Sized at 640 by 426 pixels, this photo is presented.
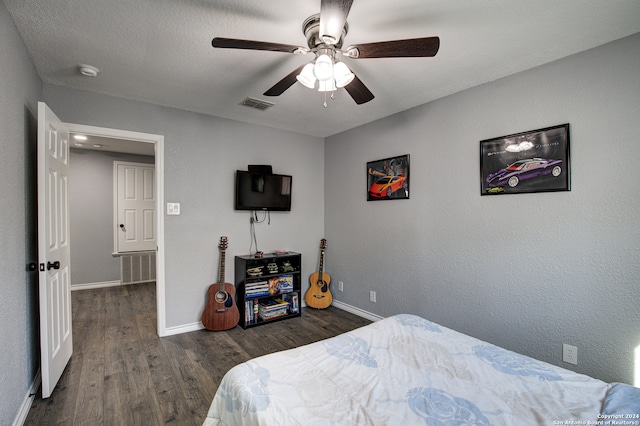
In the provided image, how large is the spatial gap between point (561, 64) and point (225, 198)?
3264 mm

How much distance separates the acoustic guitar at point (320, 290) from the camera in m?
3.93

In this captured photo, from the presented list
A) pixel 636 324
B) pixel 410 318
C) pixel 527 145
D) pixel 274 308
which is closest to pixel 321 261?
pixel 274 308

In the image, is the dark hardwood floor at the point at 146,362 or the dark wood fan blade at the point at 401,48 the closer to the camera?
the dark wood fan blade at the point at 401,48

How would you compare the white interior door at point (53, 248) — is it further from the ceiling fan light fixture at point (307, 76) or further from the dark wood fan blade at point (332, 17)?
the dark wood fan blade at point (332, 17)

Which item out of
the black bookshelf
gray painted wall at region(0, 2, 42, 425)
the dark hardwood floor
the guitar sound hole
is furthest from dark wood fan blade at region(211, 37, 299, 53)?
the guitar sound hole

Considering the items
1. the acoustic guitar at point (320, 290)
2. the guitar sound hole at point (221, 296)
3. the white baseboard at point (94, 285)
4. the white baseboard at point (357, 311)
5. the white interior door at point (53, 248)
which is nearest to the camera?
the white interior door at point (53, 248)

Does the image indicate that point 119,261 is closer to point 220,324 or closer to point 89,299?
point 89,299

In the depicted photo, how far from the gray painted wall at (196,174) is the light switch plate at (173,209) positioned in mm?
47

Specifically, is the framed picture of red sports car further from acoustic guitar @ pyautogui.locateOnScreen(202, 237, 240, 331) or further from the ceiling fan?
acoustic guitar @ pyautogui.locateOnScreen(202, 237, 240, 331)

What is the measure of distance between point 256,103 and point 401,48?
1864 mm

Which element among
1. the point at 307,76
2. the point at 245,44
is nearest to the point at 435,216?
the point at 307,76

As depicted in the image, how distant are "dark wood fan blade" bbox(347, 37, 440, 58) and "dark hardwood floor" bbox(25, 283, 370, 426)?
2392 millimetres

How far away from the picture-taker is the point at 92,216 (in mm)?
4918

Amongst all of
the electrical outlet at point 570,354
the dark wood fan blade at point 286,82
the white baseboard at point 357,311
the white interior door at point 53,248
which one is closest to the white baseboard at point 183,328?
the white interior door at point 53,248
